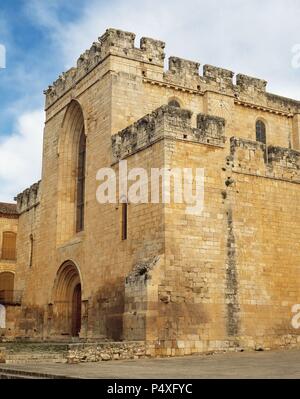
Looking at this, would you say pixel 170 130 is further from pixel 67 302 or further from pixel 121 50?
pixel 67 302

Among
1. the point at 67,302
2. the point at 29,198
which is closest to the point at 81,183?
the point at 67,302

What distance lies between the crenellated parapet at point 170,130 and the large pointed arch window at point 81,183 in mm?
4810

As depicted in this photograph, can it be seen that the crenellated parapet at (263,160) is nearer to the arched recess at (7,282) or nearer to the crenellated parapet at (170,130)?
the crenellated parapet at (170,130)

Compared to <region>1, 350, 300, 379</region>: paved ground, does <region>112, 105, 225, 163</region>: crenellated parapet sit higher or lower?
higher

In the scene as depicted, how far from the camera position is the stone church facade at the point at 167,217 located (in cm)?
1588

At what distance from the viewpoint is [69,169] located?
77.1ft

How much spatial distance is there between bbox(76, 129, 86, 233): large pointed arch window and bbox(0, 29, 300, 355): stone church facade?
3.0 inches

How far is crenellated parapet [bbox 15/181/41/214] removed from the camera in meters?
26.0

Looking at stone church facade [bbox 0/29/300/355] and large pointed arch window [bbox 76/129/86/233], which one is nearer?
stone church facade [bbox 0/29/300/355]

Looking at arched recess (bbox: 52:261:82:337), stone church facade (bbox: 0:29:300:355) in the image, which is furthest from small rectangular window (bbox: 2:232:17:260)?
arched recess (bbox: 52:261:82:337)

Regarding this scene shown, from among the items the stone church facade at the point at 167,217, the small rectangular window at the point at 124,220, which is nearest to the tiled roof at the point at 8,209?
the stone church facade at the point at 167,217

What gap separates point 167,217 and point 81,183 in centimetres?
801

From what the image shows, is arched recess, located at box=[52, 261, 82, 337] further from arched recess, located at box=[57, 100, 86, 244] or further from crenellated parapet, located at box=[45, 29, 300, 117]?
crenellated parapet, located at box=[45, 29, 300, 117]

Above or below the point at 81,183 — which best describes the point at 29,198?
above
